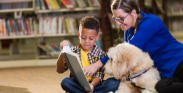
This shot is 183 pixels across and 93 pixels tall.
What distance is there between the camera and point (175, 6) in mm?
8359

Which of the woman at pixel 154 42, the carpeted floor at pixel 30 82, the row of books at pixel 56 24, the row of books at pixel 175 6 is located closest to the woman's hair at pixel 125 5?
the woman at pixel 154 42

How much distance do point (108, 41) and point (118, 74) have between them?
9.27ft

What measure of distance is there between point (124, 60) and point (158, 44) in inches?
17.8

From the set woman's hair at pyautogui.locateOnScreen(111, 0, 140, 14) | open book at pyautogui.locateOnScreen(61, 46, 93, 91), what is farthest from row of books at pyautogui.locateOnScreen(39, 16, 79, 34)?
open book at pyautogui.locateOnScreen(61, 46, 93, 91)

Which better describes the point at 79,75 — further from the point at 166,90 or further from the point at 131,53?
the point at 166,90

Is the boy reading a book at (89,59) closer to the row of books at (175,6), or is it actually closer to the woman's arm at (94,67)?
the woman's arm at (94,67)

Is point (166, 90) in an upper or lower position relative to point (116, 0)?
lower

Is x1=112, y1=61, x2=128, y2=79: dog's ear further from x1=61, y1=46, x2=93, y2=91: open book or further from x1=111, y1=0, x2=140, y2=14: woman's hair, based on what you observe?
x1=111, y1=0, x2=140, y2=14: woman's hair

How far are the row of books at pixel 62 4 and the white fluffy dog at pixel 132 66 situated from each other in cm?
266

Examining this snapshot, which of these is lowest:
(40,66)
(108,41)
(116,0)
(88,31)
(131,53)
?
(40,66)

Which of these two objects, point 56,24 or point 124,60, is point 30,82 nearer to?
point 56,24

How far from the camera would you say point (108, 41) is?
4664mm

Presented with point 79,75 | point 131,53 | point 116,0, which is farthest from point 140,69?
point 116,0

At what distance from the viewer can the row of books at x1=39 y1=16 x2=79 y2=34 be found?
4359 mm
